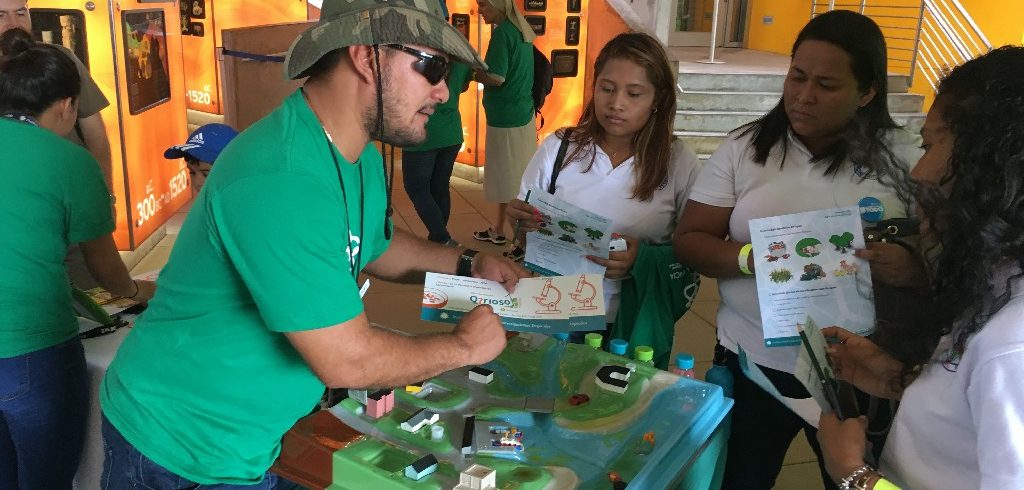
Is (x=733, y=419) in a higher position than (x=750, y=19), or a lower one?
lower

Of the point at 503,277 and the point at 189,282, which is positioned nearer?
the point at 189,282

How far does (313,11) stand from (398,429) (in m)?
8.16

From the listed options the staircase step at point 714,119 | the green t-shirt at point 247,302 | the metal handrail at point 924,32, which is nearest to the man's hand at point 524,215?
the green t-shirt at point 247,302

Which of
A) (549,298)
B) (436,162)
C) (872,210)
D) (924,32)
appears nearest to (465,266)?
(549,298)

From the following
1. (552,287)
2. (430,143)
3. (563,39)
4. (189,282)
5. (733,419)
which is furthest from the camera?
(563,39)

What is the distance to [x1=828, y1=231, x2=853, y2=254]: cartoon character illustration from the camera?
163 centimetres

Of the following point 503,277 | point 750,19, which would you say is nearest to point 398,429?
point 503,277

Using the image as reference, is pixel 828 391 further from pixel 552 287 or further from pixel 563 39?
pixel 563 39

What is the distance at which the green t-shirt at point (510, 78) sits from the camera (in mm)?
4961

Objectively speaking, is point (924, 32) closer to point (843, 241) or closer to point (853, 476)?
point (843, 241)

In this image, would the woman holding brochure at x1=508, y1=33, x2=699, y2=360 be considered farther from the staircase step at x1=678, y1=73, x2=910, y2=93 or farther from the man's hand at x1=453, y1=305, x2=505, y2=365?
the staircase step at x1=678, y1=73, x2=910, y2=93

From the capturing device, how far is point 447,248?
1.90 metres

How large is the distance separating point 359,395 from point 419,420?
15cm

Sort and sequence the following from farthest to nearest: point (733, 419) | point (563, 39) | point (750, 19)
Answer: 1. point (750, 19)
2. point (563, 39)
3. point (733, 419)
